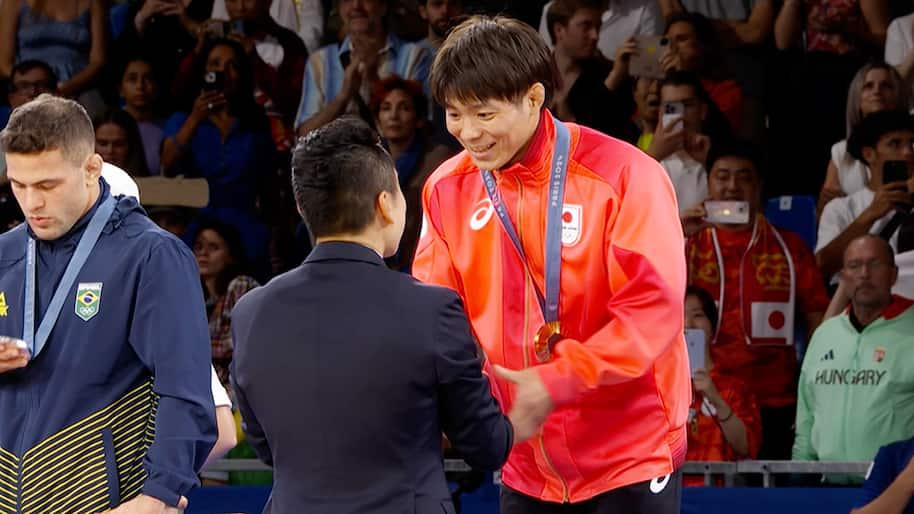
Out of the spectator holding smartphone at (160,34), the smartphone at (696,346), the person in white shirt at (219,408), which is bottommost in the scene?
the smartphone at (696,346)

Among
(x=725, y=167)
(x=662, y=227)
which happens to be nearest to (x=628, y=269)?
(x=662, y=227)

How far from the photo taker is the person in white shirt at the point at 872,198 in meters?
6.92

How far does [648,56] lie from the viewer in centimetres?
744

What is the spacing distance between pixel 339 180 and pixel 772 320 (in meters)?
4.79

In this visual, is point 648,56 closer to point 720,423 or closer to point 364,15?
point 364,15

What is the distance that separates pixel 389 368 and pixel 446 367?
104mm

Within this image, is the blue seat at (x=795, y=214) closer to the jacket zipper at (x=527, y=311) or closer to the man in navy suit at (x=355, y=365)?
the jacket zipper at (x=527, y=311)

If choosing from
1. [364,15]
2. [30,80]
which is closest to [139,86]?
[30,80]

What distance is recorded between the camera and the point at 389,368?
242 centimetres

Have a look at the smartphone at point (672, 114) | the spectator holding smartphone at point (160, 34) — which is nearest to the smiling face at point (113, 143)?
the spectator holding smartphone at point (160, 34)

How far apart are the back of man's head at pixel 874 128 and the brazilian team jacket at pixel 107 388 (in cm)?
493

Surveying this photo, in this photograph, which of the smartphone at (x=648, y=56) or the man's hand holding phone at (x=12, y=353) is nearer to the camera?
the man's hand holding phone at (x=12, y=353)

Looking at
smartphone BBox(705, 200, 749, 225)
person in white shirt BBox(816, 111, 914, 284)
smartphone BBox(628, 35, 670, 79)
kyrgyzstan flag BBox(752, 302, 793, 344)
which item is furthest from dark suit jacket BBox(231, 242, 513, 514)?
smartphone BBox(628, 35, 670, 79)

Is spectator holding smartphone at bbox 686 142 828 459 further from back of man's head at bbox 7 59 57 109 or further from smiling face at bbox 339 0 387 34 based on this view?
back of man's head at bbox 7 59 57 109
